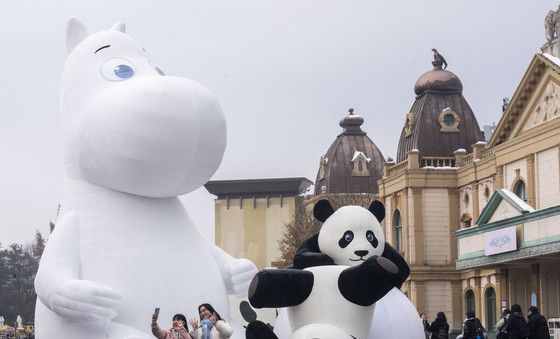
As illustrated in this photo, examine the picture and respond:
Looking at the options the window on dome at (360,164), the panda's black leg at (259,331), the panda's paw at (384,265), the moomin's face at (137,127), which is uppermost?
the window on dome at (360,164)

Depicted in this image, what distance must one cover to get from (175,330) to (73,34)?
4.58 meters

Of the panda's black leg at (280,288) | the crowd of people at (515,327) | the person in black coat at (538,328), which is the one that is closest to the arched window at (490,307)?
the crowd of people at (515,327)

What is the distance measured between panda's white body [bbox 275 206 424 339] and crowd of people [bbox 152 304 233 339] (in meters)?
0.68

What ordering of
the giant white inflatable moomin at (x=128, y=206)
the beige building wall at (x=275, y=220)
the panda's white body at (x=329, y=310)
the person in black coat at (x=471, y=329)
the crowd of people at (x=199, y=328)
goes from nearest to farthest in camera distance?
the crowd of people at (x=199, y=328), the panda's white body at (x=329, y=310), the giant white inflatable moomin at (x=128, y=206), the person in black coat at (x=471, y=329), the beige building wall at (x=275, y=220)

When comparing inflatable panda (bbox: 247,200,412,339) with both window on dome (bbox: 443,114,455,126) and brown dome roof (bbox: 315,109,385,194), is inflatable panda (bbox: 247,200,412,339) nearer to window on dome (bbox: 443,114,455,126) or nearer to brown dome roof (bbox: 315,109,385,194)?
window on dome (bbox: 443,114,455,126)

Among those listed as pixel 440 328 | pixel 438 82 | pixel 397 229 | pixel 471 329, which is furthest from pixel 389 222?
pixel 471 329

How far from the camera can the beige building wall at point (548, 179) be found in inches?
1403

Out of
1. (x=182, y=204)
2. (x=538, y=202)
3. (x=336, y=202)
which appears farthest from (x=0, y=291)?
(x=182, y=204)

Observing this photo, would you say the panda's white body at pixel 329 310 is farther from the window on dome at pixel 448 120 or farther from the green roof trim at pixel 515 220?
the window on dome at pixel 448 120

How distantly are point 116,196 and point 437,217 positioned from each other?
33384 mm

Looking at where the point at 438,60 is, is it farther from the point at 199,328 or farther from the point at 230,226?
the point at 199,328

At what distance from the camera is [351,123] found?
66.9 meters

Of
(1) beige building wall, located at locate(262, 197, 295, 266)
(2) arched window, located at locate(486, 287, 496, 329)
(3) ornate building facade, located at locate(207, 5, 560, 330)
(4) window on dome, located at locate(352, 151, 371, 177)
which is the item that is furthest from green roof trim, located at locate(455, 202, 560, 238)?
(1) beige building wall, located at locate(262, 197, 295, 266)

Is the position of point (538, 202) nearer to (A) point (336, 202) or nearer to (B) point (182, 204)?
(A) point (336, 202)
